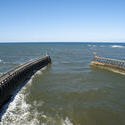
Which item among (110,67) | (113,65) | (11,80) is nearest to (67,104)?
(11,80)

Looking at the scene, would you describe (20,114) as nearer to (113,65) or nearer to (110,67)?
(110,67)

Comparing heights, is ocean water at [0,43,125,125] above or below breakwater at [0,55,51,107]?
below

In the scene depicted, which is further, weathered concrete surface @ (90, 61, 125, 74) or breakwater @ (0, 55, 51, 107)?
weathered concrete surface @ (90, 61, 125, 74)

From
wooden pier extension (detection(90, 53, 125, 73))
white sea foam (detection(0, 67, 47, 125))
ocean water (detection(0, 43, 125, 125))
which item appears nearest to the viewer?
→ white sea foam (detection(0, 67, 47, 125))

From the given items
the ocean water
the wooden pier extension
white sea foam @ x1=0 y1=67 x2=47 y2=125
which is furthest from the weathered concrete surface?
white sea foam @ x1=0 y1=67 x2=47 y2=125

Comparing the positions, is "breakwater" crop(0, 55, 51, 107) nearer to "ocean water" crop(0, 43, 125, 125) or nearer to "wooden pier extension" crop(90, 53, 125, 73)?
"ocean water" crop(0, 43, 125, 125)

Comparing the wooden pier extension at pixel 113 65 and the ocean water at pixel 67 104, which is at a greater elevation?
the wooden pier extension at pixel 113 65

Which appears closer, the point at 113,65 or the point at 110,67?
the point at 113,65

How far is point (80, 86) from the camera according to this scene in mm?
22672

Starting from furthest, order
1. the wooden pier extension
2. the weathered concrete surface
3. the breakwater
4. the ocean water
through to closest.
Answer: the wooden pier extension
the weathered concrete surface
the breakwater
the ocean water

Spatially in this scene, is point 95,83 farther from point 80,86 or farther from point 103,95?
point 103,95

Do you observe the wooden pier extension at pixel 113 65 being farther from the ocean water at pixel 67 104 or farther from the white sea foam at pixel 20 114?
the white sea foam at pixel 20 114

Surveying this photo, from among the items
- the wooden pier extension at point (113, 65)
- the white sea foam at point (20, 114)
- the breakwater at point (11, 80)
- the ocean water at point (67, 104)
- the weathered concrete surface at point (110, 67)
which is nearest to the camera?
the white sea foam at point (20, 114)

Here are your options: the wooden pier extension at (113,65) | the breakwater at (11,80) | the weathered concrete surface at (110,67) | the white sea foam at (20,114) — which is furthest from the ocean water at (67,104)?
the wooden pier extension at (113,65)
